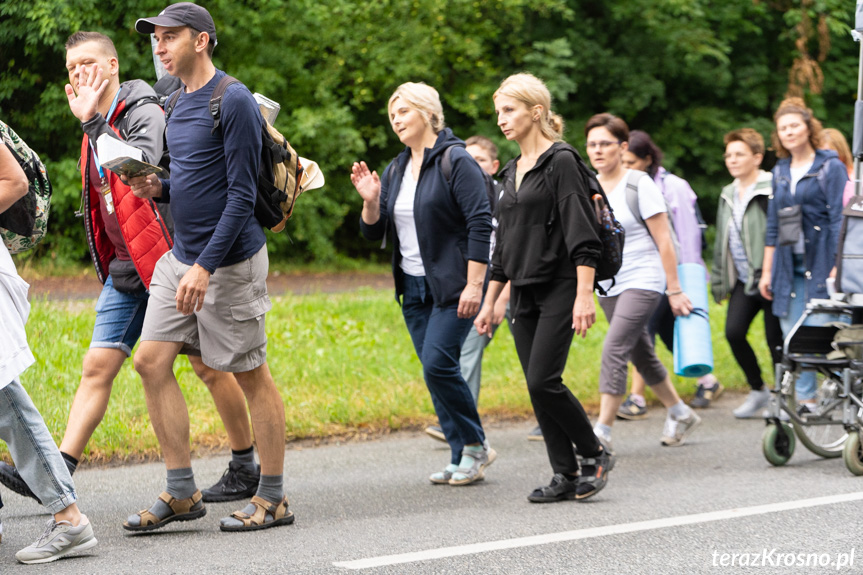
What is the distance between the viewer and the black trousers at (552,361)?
17.1ft

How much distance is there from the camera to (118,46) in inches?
580

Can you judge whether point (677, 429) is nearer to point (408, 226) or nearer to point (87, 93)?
point (408, 226)

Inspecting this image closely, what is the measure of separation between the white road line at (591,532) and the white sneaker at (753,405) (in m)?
2.55

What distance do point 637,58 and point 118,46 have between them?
39.1 feet

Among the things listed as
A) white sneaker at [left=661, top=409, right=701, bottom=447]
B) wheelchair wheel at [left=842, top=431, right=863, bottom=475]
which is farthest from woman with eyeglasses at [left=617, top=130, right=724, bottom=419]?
wheelchair wheel at [left=842, top=431, right=863, bottom=475]

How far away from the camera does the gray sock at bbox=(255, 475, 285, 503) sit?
16.0 feet

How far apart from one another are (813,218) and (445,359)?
10.5 feet

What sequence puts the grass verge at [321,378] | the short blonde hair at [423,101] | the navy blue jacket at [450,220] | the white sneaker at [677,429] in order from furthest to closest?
the white sneaker at [677,429] < the grass verge at [321,378] < the short blonde hair at [423,101] < the navy blue jacket at [450,220]

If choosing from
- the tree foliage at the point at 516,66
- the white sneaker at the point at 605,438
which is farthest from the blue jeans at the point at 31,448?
the tree foliage at the point at 516,66

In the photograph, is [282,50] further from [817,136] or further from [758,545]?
[758,545]

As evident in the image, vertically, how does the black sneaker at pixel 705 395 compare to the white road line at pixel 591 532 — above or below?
below

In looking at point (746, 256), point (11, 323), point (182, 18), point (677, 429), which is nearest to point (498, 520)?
point (11, 323)

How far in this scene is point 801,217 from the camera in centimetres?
749

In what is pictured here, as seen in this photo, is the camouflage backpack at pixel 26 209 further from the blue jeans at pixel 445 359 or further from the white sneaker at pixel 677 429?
the white sneaker at pixel 677 429
